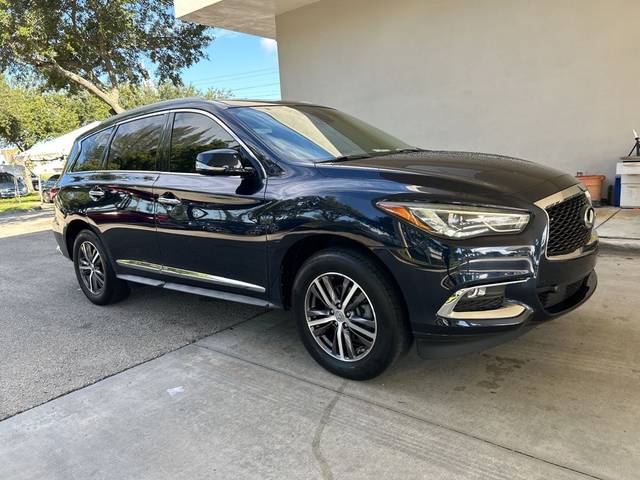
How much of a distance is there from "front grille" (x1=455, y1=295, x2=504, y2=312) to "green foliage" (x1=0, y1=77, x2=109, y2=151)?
33.7 m

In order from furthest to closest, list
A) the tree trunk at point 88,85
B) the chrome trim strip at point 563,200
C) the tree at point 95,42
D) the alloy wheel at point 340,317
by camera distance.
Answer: the tree trunk at point 88,85
the tree at point 95,42
the alloy wheel at point 340,317
the chrome trim strip at point 563,200

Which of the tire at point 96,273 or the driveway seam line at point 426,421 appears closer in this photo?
the driveway seam line at point 426,421

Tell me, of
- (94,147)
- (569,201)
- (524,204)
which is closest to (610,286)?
(569,201)

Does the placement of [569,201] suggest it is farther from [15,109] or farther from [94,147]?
[15,109]

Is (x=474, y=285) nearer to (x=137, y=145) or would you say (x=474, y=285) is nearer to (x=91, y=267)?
(x=137, y=145)

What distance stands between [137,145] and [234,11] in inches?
321

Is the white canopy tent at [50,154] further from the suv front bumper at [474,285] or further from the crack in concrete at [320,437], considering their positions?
the suv front bumper at [474,285]

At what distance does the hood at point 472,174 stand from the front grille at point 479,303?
1.92 feet

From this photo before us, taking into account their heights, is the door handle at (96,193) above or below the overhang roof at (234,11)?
below

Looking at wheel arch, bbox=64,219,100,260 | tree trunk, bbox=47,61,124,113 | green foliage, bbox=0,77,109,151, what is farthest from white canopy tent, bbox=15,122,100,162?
wheel arch, bbox=64,219,100,260

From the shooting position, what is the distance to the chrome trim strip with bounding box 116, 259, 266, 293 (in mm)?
3683

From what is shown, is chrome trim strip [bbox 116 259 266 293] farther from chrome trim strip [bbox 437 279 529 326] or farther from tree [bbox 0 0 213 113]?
tree [bbox 0 0 213 113]

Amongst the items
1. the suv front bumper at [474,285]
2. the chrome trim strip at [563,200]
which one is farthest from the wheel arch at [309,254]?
the chrome trim strip at [563,200]

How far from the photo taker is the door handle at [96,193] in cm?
480
